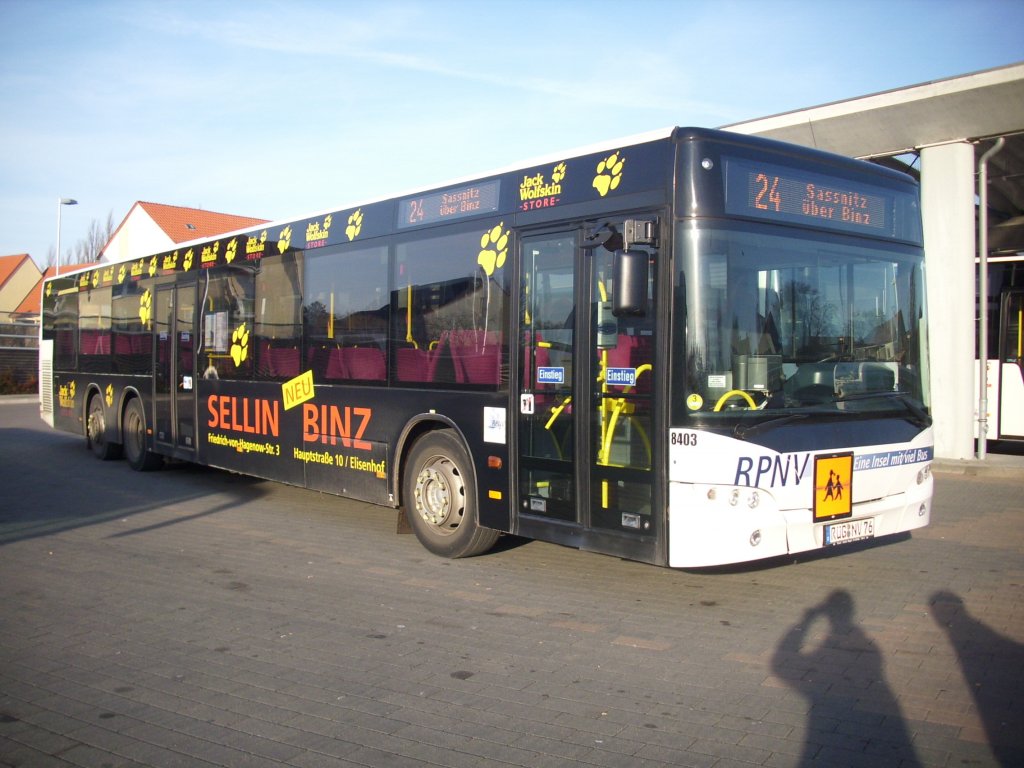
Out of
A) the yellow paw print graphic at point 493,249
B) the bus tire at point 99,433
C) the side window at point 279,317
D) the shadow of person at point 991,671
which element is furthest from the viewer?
the bus tire at point 99,433

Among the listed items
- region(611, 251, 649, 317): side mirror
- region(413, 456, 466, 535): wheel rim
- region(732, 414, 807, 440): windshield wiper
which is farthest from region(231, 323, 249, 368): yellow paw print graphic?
region(732, 414, 807, 440): windshield wiper

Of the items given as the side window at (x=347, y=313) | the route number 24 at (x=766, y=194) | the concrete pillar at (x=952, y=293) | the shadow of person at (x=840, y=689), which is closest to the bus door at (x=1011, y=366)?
the concrete pillar at (x=952, y=293)

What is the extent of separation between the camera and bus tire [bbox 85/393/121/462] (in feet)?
52.5

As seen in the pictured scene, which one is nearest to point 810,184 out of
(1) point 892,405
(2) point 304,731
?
(1) point 892,405

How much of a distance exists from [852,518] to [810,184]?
2.47 m

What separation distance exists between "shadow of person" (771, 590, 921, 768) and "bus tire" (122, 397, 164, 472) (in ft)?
36.6

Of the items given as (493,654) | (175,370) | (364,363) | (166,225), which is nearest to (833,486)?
(493,654)

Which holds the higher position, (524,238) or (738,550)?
(524,238)

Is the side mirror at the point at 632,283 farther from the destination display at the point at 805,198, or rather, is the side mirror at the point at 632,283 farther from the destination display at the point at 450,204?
the destination display at the point at 450,204

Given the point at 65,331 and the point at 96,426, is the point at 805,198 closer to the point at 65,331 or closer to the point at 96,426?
the point at 96,426

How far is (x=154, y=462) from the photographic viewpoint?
14.8 meters

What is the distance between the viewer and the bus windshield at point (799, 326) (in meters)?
6.23

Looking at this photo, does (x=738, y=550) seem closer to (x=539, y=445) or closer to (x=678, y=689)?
(x=678, y=689)

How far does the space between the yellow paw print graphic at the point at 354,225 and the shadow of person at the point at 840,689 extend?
5814 mm
